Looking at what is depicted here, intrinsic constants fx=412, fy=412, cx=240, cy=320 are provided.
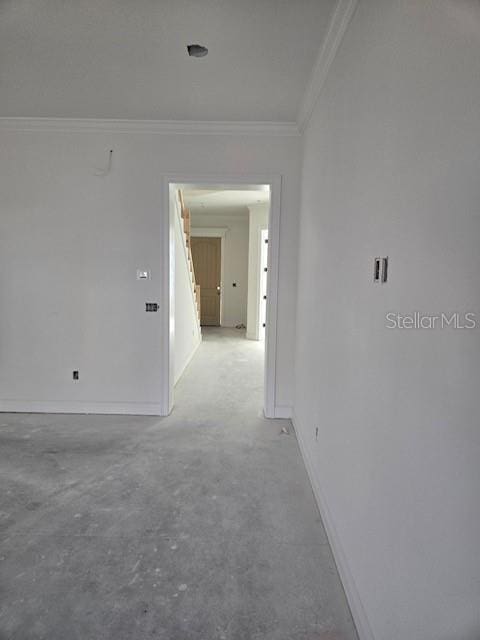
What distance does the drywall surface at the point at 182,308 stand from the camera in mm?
5000

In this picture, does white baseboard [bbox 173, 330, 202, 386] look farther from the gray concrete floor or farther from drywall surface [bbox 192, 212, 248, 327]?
drywall surface [bbox 192, 212, 248, 327]

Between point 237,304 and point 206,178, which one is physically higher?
point 206,178

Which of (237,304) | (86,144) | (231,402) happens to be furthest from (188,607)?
(237,304)

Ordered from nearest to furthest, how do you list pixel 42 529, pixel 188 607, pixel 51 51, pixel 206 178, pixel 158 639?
pixel 158 639
pixel 188 607
pixel 42 529
pixel 51 51
pixel 206 178

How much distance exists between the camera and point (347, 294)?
1.91m

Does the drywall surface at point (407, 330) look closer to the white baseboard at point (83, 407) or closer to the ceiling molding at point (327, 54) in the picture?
the ceiling molding at point (327, 54)

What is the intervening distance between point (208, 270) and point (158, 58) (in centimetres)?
736

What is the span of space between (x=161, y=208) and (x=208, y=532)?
2.67 meters

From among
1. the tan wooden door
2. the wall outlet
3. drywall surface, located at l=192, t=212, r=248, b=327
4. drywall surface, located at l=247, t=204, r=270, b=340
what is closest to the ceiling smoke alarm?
the wall outlet

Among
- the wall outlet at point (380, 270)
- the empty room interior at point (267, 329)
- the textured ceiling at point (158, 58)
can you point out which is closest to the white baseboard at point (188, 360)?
the empty room interior at point (267, 329)

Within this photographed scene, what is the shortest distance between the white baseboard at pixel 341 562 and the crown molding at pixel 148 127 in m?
2.65

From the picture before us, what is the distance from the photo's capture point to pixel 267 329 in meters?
3.78

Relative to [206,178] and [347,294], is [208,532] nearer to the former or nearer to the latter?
[347,294]

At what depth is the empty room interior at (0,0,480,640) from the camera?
1021 millimetres
